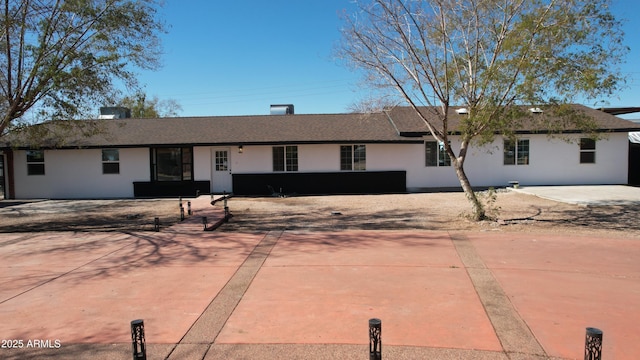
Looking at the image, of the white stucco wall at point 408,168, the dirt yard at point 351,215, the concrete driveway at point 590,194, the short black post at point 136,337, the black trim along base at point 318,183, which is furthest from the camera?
the white stucco wall at point 408,168

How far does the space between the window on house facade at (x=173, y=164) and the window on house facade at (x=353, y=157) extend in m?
7.40

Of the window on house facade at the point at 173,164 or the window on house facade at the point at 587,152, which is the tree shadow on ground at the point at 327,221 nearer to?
the window on house facade at the point at 173,164

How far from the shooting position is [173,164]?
21281mm

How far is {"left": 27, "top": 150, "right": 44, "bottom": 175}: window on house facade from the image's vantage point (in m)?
21.4

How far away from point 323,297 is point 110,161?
18623 mm

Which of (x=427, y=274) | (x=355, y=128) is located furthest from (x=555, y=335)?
(x=355, y=128)

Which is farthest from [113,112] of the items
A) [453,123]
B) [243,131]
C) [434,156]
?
[453,123]

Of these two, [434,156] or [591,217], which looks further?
[434,156]

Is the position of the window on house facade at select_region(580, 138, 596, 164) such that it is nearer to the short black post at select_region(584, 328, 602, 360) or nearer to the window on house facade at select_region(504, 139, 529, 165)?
the window on house facade at select_region(504, 139, 529, 165)

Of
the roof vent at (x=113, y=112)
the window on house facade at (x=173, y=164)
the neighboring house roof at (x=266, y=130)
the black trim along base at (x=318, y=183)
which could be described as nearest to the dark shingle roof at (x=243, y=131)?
the neighboring house roof at (x=266, y=130)

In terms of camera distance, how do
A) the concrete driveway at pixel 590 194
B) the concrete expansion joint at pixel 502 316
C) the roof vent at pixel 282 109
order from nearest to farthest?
1. the concrete expansion joint at pixel 502 316
2. the concrete driveway at pixel 590 194
3. the roof vent at pixel 282 109

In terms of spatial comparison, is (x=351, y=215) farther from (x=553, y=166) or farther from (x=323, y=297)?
(x=553, y=166)

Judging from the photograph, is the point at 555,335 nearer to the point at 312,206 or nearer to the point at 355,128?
the point at 312,206

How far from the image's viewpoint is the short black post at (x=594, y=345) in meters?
3.33
